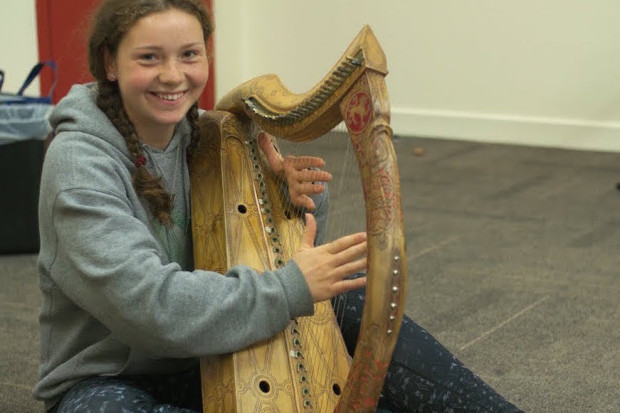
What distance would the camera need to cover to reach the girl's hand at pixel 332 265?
1.26 meters

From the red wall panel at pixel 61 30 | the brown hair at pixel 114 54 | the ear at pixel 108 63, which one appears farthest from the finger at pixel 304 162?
the red wall panel at pixel 61 30

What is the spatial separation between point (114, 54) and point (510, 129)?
3.83m

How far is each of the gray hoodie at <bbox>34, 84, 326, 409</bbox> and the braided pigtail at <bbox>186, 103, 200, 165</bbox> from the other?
0.19 meters

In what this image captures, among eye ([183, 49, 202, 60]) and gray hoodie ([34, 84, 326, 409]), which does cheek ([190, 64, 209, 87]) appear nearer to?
eye ([183, 49, 202, 60])

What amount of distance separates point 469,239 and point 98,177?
82.8 inches

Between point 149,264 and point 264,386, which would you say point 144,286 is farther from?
point 264,386

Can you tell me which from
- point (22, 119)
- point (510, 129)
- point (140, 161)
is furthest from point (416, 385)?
point (510, 129)

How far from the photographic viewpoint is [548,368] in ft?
7.43

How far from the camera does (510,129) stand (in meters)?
5.13

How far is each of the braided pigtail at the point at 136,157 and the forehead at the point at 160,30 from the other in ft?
0.30

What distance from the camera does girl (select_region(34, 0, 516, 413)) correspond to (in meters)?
1.33

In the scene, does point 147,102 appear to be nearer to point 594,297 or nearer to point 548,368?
point 548,368

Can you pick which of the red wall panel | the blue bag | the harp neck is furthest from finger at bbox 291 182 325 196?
the red wall panel

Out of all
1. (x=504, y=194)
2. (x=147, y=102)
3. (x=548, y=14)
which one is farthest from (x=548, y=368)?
(x=548, y=14)
